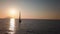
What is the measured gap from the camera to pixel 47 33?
536 centimetres

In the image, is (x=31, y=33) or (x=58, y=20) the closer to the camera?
(x=31, y=33)

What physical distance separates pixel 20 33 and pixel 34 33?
557mm

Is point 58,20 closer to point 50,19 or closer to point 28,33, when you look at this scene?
point 50,19

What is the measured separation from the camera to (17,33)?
527 cm

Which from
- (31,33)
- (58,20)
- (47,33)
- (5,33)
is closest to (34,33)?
(31,33)

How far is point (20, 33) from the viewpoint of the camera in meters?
5.32

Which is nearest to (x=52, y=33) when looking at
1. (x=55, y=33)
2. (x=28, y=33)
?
(x=55, y=33)

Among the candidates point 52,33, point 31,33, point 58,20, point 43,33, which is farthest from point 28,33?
point 58,20

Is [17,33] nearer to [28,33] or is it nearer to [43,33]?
[28,33]

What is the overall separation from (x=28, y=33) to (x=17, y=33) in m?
0.43

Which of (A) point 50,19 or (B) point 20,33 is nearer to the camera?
(B) point 20,33

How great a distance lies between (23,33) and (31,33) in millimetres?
321

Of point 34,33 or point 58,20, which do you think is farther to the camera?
point 58,20

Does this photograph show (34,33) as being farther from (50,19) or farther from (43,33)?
(50,19)
